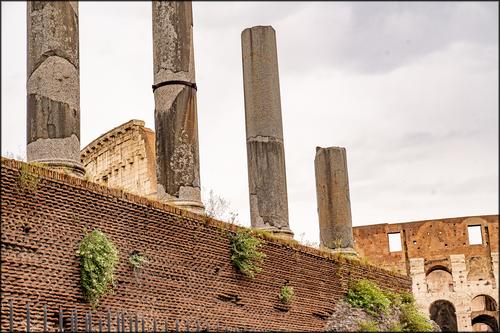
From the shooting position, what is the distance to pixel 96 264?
10742 mm

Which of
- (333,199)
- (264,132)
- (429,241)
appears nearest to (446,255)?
(429,241)

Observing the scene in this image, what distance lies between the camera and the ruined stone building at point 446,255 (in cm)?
3519

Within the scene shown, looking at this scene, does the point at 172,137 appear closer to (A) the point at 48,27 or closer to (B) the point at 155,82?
(B) the point at 155,82

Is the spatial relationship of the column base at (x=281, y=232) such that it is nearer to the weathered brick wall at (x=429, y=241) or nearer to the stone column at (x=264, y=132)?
the stone column at (x=264, y=132)

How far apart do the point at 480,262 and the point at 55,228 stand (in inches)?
1081

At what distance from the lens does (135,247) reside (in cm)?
1169

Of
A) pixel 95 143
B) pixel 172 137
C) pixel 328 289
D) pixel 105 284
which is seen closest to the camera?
pixel 105 284

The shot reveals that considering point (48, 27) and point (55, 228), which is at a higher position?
point (48, 27)

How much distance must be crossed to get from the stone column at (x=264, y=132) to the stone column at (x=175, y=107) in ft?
9.43

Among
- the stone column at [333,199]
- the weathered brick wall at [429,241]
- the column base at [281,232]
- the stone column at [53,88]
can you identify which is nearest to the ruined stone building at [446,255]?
the weathered brick wall at [429,241]

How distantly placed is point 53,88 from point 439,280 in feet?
93.7

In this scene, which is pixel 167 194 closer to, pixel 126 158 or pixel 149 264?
pixel 149 264

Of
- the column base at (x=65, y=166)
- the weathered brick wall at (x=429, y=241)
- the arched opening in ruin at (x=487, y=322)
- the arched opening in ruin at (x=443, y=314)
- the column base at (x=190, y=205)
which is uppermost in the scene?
the weathered brick wall at (x=429, y=241)

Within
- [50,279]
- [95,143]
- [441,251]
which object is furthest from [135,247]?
[441,251]
